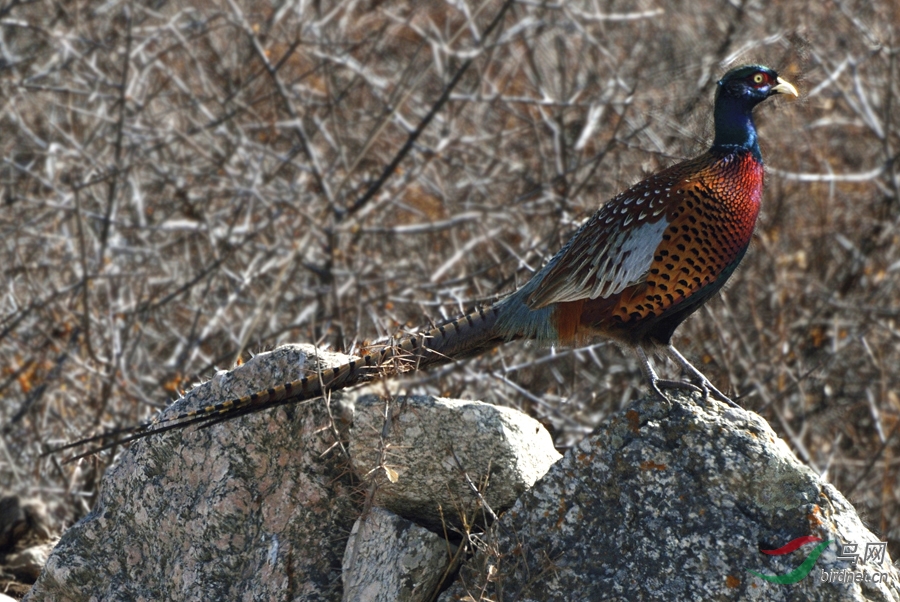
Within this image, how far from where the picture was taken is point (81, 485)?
6438 mm

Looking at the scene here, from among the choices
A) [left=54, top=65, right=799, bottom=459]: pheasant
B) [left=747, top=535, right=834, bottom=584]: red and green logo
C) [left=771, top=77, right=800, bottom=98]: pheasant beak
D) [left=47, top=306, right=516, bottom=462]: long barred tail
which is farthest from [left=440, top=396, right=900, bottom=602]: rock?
[left=771, top=77, right=800, bottom=98]: pheasant beak

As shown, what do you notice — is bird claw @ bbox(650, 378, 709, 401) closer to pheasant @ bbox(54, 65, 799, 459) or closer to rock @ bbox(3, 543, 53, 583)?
pheasant @ bbox(54, 65, 799, 459)

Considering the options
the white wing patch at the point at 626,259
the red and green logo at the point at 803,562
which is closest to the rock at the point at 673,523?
the red and green logo at the point at 803,562

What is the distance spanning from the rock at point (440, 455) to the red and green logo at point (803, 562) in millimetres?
927

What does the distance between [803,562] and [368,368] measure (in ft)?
5.40

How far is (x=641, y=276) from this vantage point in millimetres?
4234

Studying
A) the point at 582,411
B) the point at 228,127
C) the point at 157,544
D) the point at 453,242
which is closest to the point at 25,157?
the point at 228,127

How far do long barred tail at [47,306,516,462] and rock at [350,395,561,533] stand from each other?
0.41 feet

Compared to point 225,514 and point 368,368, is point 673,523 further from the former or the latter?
→ point 225,514

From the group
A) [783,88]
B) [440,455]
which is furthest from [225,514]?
[783,88]

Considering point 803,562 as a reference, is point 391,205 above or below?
below

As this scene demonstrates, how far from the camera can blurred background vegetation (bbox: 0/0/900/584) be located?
7.34 meters

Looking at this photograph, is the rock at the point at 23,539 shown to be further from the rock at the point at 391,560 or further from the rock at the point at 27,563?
the rock at the point at 391,560

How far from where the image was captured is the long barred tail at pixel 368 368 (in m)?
3.94
